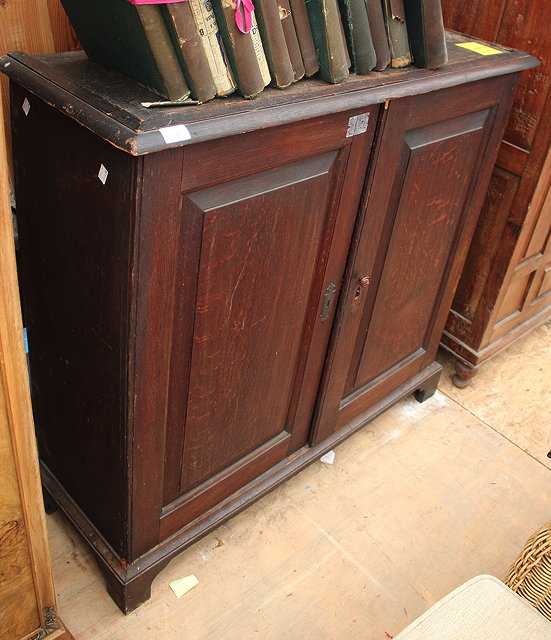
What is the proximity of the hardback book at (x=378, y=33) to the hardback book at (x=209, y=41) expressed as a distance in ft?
1.38

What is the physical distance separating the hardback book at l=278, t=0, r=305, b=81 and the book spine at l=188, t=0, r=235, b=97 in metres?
0.17

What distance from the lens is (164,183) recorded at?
1261 mm

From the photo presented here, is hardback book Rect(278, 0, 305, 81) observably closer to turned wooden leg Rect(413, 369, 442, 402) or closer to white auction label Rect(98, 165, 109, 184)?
white auction label Rect(98, 165, 109, 184)

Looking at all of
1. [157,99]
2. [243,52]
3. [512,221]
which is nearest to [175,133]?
[157,99]

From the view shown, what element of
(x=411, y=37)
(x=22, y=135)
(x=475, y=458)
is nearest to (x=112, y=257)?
(x=22, y=135)

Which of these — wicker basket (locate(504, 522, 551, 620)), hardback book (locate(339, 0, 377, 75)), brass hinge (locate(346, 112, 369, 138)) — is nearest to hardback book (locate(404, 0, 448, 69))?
hardback book (locate(339, 0, 377, 75))

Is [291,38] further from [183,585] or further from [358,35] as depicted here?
[183,585]

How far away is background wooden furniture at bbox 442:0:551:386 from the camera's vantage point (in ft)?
7.18

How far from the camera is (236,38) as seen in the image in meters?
1.32


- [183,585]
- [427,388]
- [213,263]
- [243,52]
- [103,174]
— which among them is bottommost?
[183,585]

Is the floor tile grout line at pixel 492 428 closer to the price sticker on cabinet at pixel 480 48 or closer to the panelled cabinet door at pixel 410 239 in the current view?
the panelled cabinet door at pixel 410 239

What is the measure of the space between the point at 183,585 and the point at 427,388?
1.24 meters

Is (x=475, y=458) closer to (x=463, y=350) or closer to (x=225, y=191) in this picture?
(x=463, y=350)

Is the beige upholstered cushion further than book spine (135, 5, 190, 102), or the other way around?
the beige upholstered cushion
